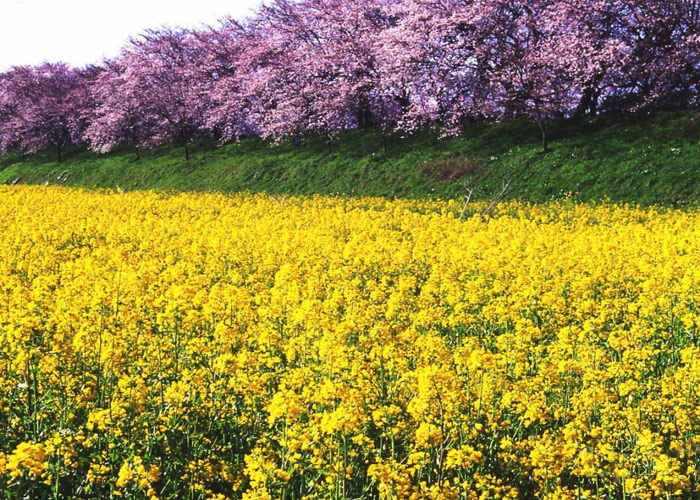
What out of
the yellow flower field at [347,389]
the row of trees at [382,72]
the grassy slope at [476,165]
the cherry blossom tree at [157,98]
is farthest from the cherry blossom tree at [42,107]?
the yellow flower field at [347,389]

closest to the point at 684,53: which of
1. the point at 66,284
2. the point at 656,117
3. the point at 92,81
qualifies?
the point at 656,117

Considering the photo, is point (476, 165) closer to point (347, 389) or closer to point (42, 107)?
point (347, 389)

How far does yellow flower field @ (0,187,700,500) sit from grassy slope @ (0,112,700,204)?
47.8 ft

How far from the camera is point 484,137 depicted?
3092 centimetres

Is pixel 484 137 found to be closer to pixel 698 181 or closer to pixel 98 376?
pixel 698 181

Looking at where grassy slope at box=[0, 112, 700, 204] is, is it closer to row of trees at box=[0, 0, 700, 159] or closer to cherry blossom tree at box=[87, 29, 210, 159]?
row of trees at box=[0, 0, 700, 159]

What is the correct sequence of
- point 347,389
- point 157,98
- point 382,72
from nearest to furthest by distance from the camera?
point 347,389 → point 382,72 → point 157,98

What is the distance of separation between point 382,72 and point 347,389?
3482 centimetres

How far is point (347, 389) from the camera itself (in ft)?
13.0

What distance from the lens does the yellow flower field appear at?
3705mm

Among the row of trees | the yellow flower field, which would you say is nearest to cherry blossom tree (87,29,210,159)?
the row of trees

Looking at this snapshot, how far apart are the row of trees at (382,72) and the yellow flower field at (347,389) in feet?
70.5

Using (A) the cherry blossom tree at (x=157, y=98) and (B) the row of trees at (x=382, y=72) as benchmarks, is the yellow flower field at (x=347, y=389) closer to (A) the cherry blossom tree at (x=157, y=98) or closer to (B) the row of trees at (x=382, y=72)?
(B) the row of trees at (x=382, y=72)

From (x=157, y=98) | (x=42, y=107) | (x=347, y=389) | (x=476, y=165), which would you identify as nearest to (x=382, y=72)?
(x=476, y=165)
